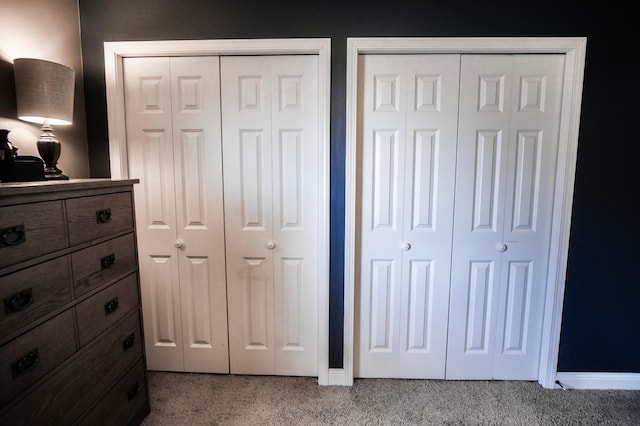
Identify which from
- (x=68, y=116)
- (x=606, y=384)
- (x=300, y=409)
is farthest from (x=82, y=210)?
(x=606, y=384)

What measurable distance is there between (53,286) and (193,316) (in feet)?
3.17

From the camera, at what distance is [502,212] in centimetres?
175

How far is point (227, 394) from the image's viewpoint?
174 cm

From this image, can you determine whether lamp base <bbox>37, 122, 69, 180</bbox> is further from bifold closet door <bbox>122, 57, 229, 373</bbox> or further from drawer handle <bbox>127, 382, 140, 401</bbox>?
drawer handle <bbox>127, 382, 140, 401</bbox>

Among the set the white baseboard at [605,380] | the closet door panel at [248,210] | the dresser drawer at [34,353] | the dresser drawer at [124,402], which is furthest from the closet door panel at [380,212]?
the dresser drawer at [34,353]

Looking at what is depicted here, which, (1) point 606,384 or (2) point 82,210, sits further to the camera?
(1) point 606,384

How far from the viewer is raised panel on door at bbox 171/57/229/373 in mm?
1730

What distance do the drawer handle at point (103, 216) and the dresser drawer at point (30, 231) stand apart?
16 cm

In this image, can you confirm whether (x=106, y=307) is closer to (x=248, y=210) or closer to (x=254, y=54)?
(x=248, y=210)

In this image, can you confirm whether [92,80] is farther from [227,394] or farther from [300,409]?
[300,409]

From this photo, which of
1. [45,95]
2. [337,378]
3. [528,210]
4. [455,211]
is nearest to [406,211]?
[455,211]

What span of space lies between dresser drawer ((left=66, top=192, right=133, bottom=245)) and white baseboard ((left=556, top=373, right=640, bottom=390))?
2.69 meters

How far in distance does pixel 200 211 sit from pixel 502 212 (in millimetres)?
1862

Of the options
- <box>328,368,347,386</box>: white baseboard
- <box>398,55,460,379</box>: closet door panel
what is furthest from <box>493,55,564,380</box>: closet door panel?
<box>328,368,347,386</box>: white baseboard
